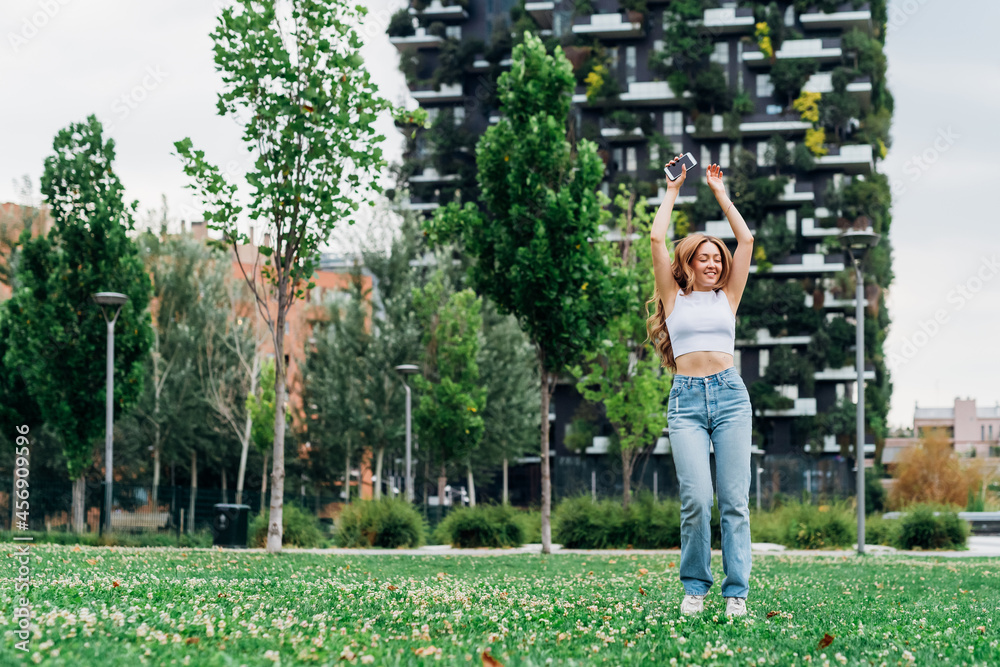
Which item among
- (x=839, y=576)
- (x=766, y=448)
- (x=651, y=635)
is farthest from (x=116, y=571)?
(x=766, y=448)

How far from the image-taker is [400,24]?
64.9 m

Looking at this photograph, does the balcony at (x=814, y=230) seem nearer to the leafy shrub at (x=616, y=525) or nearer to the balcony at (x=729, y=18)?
the balcony at (x=729, y=18)

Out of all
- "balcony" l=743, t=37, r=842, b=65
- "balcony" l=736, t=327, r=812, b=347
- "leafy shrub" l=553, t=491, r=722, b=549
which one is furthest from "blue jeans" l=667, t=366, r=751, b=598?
"balcony" l=743, t=37, r=842, b=65

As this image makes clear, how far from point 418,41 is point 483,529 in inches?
1977

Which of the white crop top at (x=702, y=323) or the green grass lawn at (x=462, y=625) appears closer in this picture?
the green grass lawn at (x=462, y=625)

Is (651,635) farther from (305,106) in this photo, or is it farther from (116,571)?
(305,106)

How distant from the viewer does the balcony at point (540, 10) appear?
62875 millimetres

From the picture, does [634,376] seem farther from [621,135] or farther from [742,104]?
[742,104]

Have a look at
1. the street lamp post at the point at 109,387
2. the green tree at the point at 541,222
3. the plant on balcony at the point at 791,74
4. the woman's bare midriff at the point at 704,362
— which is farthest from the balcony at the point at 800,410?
the woman's bare midriff at the point at 704,362

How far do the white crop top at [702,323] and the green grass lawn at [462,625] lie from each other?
1438 millimetres

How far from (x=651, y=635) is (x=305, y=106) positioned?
1143 cm

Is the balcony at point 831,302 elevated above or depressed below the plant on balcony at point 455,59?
below

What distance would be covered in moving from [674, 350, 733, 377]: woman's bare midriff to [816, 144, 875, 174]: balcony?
189 feet

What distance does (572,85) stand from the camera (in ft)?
58.9
